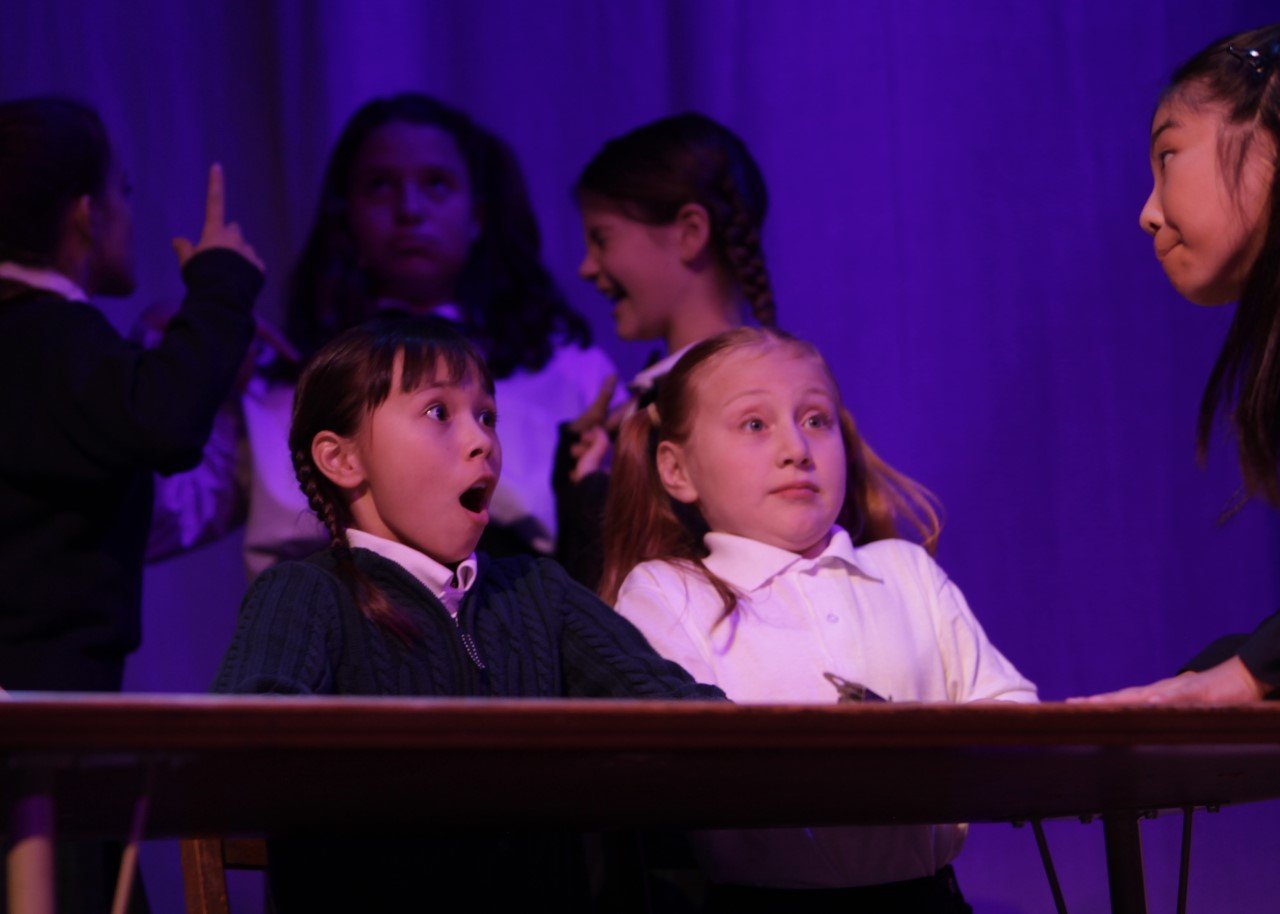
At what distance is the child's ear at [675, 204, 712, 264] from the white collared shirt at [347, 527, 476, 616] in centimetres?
100

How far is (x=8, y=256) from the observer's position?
2.06m

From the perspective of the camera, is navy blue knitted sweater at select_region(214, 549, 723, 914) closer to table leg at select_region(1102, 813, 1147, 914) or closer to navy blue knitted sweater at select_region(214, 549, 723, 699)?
navy blue knitted sweater at select_region(214, 549, 723, 699)

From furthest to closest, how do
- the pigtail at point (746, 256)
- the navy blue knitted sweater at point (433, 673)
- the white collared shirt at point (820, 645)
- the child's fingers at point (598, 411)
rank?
the pigtail at point (746, 256) < the child's fingers at point (598, 411) < the white collared shirt at point (820, 645) < the navy blue knitted sweater at point (433, 673)

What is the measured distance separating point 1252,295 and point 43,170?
5.14 feet

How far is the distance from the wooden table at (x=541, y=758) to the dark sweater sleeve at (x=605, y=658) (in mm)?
237

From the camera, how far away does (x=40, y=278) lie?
2037 mm

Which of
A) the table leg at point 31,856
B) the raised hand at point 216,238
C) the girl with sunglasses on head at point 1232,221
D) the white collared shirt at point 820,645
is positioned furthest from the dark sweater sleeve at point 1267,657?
the raised hand at point 216,238

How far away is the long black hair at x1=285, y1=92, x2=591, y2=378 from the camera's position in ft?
8.51

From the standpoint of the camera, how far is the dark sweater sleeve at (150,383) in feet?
6.15

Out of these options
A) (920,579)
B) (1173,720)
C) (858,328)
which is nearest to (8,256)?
(920,579)

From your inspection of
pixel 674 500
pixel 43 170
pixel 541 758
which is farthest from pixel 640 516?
pixel 541 758

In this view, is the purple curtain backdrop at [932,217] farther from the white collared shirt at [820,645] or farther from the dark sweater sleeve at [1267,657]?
the dark sweater sleeve at [1267,657]

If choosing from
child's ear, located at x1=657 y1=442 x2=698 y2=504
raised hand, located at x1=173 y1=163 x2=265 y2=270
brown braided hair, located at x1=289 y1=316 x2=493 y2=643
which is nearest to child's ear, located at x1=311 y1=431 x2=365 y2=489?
brown braided hair, located at x1=289 y1=316 x2=493 y2=643

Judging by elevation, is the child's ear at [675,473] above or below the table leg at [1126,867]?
above
